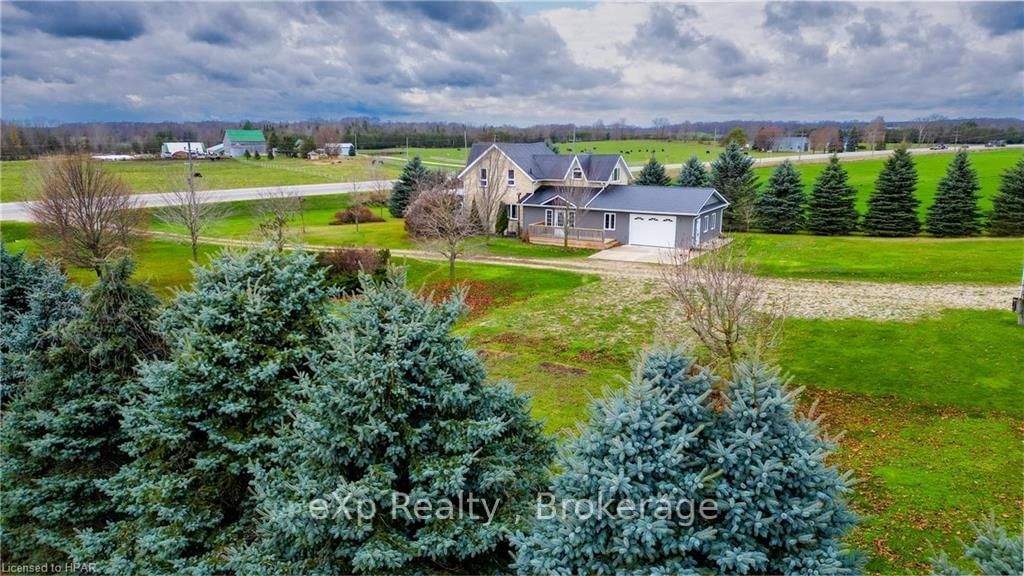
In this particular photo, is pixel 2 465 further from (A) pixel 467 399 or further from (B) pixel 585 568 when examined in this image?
(B) pixel 585 568

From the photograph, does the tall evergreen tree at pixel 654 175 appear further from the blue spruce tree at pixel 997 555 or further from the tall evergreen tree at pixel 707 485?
the blue spruce tree at pixel 997 555

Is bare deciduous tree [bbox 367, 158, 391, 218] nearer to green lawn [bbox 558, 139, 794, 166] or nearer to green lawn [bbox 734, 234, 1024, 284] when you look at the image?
green lawn [bbox 558, 139, 794, 166]

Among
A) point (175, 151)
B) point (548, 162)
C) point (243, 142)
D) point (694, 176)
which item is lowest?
point (694, 176)

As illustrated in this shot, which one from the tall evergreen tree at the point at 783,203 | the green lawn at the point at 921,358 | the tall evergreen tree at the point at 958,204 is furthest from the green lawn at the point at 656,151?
the green lawn at the point at 921,358

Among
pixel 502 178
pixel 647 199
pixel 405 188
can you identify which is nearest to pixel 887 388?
pixel 647 199

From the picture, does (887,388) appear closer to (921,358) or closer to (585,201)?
(921,358)

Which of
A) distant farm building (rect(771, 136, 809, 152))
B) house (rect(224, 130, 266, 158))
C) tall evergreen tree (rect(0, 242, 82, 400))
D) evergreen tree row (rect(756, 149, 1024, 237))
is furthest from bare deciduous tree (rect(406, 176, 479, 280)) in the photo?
distant farm building (rect(771, 136, 809, 152))

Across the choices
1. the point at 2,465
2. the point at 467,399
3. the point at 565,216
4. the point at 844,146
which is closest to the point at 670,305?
the point at 565,216
